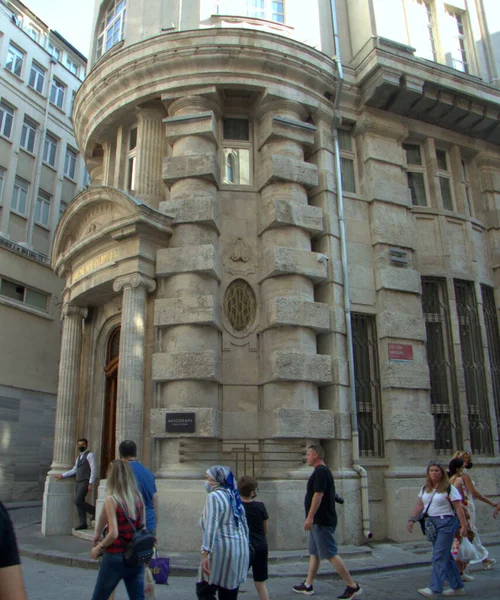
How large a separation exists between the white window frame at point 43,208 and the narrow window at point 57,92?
4872 mm

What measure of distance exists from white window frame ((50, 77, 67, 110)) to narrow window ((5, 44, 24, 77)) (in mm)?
1749

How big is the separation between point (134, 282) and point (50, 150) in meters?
16.8

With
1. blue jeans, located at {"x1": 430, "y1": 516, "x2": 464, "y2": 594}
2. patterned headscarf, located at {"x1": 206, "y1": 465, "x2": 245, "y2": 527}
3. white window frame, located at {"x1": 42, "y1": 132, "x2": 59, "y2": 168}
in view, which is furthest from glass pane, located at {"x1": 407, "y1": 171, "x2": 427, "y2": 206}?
white window frame, located at {"x1": 42, "y1": 132, "x2": 59, "y2": 168}

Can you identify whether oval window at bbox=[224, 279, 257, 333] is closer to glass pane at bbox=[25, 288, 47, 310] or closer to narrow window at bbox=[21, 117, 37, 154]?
glass pane at bbox=[25, 288, 47, 310]

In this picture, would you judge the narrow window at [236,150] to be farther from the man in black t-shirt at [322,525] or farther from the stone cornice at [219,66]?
the man in black t-shirt at [322,525]

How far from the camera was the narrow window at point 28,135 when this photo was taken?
957 inches

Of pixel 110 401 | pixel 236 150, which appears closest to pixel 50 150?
pixel 236 150

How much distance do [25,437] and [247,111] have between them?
13.7 metres

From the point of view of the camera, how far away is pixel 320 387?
39.2ft

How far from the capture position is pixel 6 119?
23.3 meters

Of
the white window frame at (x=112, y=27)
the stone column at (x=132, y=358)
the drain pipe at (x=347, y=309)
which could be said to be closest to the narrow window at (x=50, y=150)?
the white window frame at (x=112, y=27)

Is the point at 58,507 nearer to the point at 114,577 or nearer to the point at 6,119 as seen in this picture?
the point at 114,577

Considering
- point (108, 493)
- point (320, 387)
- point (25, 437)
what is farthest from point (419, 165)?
point (25, 437)

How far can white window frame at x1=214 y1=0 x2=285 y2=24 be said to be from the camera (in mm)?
14008
